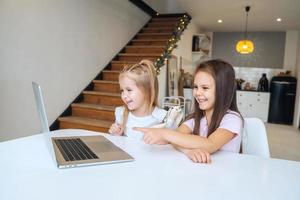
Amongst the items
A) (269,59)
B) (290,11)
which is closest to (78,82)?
(290,11)

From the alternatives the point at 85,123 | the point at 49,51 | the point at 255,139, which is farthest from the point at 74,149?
the point at 49,51

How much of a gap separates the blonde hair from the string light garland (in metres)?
2.21

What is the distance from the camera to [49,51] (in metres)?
3.02

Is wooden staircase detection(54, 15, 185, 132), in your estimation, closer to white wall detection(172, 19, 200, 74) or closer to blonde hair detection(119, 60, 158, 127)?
white wall detection(172, 19, 200, 74)

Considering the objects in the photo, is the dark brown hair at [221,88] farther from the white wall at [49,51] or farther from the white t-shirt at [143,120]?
the white wall at [49,51]

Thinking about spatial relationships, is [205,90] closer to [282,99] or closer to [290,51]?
[282,99]

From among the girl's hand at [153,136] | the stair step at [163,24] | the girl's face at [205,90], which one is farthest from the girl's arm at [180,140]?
the stair step at [163,24]

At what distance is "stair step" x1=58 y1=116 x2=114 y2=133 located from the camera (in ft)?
9.96

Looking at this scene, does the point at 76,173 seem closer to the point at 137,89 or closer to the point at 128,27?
the point at 137,89

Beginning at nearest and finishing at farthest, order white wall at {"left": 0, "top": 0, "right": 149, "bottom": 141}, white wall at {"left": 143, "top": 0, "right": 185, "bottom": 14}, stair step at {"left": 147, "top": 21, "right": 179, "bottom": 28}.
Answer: white wall at {"left": 0, "top": 0, "right": 149, "bottom": 141} < stair step at {"left": 147, "top": 21, "right": 179, "bottom": 28} < white wall at {"left": 143, "top": 0, "right": 185, "bottom": 14}

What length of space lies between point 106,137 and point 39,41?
222cm

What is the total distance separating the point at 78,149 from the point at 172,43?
3.81 metres

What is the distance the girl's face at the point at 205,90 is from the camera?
3.50 ft

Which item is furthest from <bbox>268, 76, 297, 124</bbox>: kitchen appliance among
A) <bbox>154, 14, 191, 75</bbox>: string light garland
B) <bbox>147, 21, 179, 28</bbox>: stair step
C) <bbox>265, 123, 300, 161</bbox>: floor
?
<bbox>147, 21, 179, 28</bbox>: stair step
